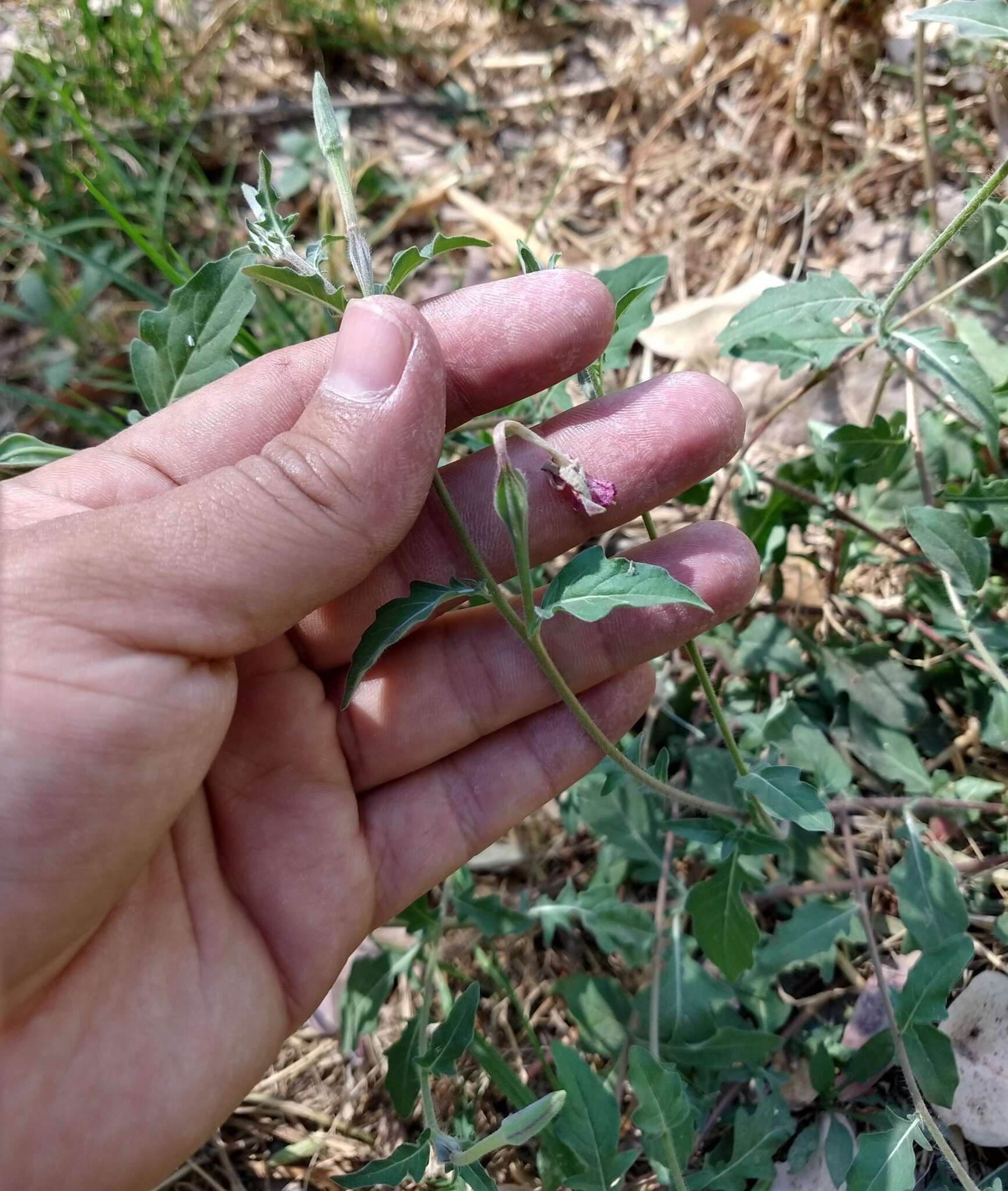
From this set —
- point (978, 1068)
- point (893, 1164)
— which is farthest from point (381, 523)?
point (978, 1068)

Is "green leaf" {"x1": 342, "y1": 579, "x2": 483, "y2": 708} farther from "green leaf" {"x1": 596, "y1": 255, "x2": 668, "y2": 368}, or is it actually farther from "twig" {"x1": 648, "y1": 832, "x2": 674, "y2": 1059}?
"twig" {"x1": 648, "y1": 832, "x2": 674, "y2": 1059}

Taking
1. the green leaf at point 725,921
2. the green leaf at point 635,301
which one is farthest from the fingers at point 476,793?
the green leaf at point 635,301

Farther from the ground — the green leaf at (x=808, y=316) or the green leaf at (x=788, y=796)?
the green leaf at (x=808, y=316)

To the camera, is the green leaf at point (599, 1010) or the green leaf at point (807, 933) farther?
the green leaf at point (599, 1010)

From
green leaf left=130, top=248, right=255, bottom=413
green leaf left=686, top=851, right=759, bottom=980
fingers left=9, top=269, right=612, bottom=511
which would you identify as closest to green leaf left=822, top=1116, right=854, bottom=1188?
green leaf left=686, top=851, right=759, bottom=980

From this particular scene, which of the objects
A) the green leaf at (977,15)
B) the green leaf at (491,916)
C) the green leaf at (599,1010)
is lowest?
the green leaf at (599,1010)

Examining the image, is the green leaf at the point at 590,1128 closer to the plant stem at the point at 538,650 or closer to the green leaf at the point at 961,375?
the plant stem at the point at 538,650

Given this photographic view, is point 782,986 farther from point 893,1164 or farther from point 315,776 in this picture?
point 315,776
